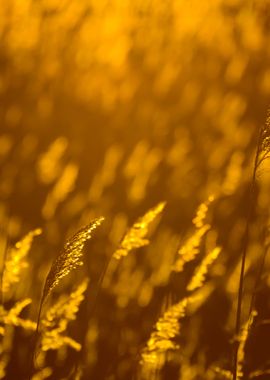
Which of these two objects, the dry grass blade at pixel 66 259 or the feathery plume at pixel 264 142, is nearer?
the dry grass blade at pixel 66 259

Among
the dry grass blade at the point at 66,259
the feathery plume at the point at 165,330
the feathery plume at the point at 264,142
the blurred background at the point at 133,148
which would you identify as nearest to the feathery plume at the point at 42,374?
the blurred background at the point at 133,148

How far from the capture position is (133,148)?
461 cm

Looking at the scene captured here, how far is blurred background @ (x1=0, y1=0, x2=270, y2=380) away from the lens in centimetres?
305

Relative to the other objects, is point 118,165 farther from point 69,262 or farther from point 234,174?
point 69,262

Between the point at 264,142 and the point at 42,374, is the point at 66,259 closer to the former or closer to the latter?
the point at 264,142

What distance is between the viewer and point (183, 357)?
2680 mm

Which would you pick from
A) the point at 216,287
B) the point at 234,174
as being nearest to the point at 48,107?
the point at 234,174

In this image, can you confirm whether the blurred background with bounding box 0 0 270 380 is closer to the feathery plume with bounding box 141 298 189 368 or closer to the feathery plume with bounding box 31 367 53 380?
the feathery plume with bounding box 31 367 53 380

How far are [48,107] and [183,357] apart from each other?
2591 mm

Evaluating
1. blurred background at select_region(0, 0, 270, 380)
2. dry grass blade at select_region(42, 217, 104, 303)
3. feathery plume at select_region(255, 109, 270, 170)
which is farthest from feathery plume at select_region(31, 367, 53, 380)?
feathery plume at select_region(255, 109, 270, 170)

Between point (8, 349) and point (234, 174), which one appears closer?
point (8, 349)

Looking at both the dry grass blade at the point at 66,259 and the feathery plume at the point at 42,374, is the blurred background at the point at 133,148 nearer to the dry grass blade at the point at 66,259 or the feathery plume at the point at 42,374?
the feathery plume at the point at 42,374

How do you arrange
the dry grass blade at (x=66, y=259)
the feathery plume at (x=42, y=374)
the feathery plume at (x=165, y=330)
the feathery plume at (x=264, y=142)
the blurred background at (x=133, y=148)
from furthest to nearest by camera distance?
1. the blurred background at (x=133, y=148)
2. the feathery plume at (x=42, y=374)
3. the feathery plume at (x=165, y=330)
4. the feathery plume at (x=264, y=142)
5. the dry grass blade at (x=66, y=259)

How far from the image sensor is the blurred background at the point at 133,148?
10.0 feet
